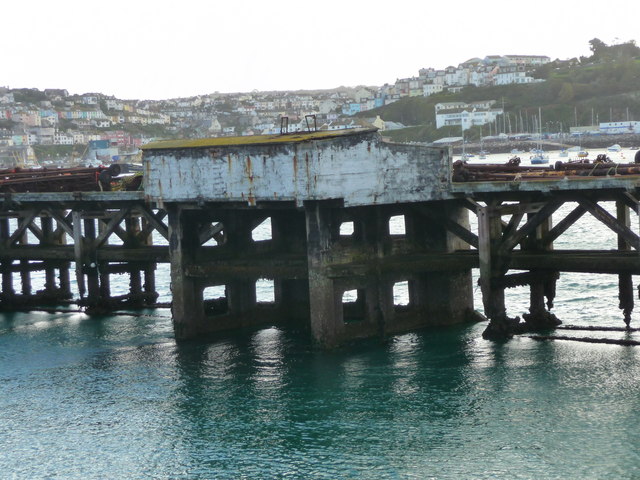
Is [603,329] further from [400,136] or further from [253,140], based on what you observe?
[400,136]

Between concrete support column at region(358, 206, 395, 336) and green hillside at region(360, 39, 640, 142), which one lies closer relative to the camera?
concrete support column at region(358, 206, 395, 336)

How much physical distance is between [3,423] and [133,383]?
291 centimetres

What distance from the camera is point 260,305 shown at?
2556 centimetres

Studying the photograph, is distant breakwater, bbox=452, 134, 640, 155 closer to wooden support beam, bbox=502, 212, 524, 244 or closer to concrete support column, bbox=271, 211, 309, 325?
concrete support column, bbox=271, 211, 309, 325

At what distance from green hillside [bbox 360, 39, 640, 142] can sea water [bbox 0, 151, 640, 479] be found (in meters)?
117

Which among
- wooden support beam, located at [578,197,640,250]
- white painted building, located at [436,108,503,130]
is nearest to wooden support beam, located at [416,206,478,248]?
wooden support beam, located at [578,197,640,250]

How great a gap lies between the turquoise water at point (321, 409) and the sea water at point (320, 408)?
0.04 m

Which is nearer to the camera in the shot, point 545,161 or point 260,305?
point 260,305

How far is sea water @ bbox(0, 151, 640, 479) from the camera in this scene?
15461 millimetres

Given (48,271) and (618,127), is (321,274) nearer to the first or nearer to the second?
(48,271)

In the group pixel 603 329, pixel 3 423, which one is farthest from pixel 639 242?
pixel 3 423

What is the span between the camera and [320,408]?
712 inches

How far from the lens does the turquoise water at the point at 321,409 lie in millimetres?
15453

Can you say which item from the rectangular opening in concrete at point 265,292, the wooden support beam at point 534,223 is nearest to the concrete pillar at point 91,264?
the rectangular opening in concrete at point 265,292
